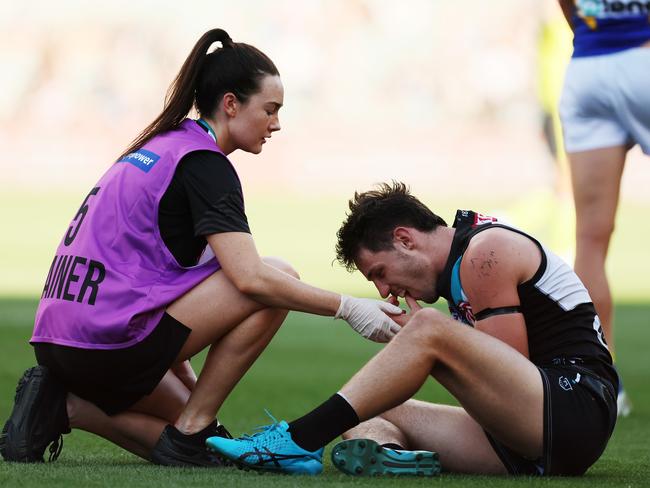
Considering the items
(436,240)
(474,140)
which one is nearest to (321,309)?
(436,240)

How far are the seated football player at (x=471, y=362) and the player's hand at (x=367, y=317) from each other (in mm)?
78

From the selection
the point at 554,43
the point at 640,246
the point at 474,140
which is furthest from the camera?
the point at 474,140

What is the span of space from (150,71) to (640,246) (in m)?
10.2

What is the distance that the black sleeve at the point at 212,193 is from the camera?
391 cm

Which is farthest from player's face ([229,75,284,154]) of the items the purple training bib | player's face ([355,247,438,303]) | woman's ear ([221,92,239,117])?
player's face ([355,247,438,303])

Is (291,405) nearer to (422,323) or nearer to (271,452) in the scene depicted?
(271,452)

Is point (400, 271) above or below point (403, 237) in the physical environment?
below

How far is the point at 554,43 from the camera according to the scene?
9.83 meters

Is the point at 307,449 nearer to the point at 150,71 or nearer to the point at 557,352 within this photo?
the point at 557,352

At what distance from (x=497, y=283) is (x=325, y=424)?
63 centimetres

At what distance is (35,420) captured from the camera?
3912mm

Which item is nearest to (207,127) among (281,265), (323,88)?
(281,265)

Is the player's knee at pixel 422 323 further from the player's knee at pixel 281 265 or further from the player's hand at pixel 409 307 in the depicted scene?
the player's knee at pixel 281 265

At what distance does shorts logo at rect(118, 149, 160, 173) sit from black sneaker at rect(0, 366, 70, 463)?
0.70 meters
